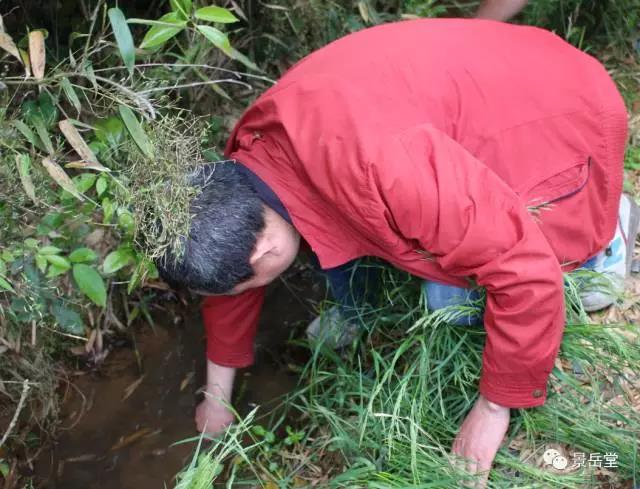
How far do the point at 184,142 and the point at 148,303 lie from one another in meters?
1.13

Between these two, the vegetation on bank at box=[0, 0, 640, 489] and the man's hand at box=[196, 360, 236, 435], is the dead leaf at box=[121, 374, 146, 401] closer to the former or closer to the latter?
the vegetation on bank at box=[0, 0, 640, 489]

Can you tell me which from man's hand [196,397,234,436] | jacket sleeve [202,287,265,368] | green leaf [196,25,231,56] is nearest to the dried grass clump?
green leaf [196,25,231,56]

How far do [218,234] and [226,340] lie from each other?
0.62 meters

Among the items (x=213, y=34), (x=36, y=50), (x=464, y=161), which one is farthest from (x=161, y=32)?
(x=464, y=161)

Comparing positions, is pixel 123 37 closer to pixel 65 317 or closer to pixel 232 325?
pixel 65 317

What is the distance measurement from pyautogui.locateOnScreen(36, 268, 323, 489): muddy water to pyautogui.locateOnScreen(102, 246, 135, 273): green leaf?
102 centimetres

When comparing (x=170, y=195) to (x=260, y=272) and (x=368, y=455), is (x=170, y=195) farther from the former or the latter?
(x=368, y=455)

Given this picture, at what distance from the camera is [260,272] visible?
159 centimetres

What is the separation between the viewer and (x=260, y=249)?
1541mm

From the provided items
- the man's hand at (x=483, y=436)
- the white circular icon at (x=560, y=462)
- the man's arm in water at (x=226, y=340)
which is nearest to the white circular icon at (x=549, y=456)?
the white circular icon at (x=560, y=462)

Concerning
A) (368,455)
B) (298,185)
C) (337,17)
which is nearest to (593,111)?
(298,185)

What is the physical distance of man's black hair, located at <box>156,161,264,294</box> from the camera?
1481mm

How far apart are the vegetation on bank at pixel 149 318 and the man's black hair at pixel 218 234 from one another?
5 cm

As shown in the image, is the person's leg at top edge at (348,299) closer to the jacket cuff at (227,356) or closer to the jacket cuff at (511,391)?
the jacket cuff at (227,356)
